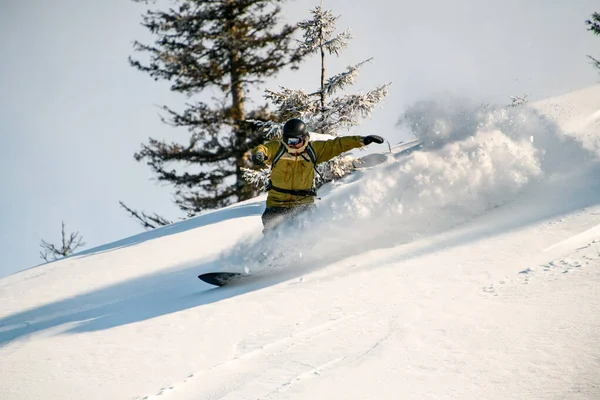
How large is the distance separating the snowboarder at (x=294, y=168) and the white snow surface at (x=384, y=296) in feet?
0.82

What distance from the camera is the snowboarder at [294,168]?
638 centimetres

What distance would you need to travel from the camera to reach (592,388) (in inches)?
106

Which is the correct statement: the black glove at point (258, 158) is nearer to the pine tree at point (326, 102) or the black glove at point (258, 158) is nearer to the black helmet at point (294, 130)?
the black helmet at point (294, 130)

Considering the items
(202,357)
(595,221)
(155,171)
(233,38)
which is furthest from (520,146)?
(155,171)

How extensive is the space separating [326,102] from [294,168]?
580cm

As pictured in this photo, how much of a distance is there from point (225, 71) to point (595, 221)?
1290 cm

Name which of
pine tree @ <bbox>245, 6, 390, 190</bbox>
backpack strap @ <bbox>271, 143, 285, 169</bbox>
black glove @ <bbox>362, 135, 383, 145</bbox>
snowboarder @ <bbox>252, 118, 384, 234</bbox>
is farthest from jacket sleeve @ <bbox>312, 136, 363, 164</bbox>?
pine tree @ <bbox>245, 6, 390, 190</bbox>

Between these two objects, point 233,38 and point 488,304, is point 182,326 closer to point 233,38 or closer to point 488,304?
point 488,304

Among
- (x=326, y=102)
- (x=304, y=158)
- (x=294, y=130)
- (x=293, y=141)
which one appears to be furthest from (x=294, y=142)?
(x=326, y=102)

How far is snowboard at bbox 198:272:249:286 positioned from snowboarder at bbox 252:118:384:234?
0.85 m

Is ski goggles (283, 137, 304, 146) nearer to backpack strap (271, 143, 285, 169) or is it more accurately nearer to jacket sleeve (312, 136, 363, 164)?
backpack strap (271, 143, 285, 169)

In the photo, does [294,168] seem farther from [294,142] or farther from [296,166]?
[294,142]

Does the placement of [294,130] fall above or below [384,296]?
above

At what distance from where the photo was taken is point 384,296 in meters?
4.52
